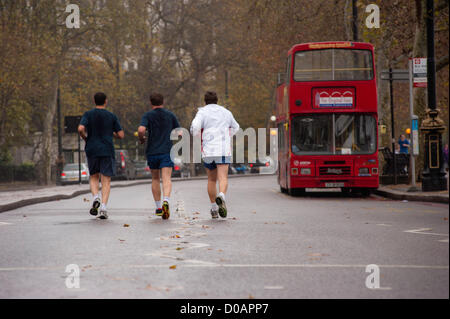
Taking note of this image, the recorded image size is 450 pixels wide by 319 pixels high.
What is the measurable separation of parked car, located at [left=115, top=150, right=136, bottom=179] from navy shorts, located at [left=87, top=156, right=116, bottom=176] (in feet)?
105

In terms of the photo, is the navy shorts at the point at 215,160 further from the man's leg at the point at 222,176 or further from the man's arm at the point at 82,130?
the man's arm at the point at 82,130

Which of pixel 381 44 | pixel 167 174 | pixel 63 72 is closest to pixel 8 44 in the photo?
pixel 63 72

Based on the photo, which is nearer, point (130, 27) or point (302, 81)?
point (302, 81)

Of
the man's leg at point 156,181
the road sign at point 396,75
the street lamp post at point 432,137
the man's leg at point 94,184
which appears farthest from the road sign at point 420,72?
the man's leg at point 94,184

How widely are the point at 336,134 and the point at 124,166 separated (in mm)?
27522

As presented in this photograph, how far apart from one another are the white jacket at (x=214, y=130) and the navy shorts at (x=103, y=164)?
55.4 inches

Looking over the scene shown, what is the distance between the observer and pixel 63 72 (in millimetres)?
42312

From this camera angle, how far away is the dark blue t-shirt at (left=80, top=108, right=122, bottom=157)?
483 inches

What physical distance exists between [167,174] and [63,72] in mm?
31447

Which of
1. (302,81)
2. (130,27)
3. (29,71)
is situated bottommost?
(302,81)

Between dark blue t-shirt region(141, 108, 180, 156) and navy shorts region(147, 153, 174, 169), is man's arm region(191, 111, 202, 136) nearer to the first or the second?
dark blue t-shirt region(141, 108, 180, 156)

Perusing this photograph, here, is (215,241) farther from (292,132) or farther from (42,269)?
(292,132)

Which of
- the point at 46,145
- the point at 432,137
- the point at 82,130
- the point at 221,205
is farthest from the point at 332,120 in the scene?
the point at 46,145
